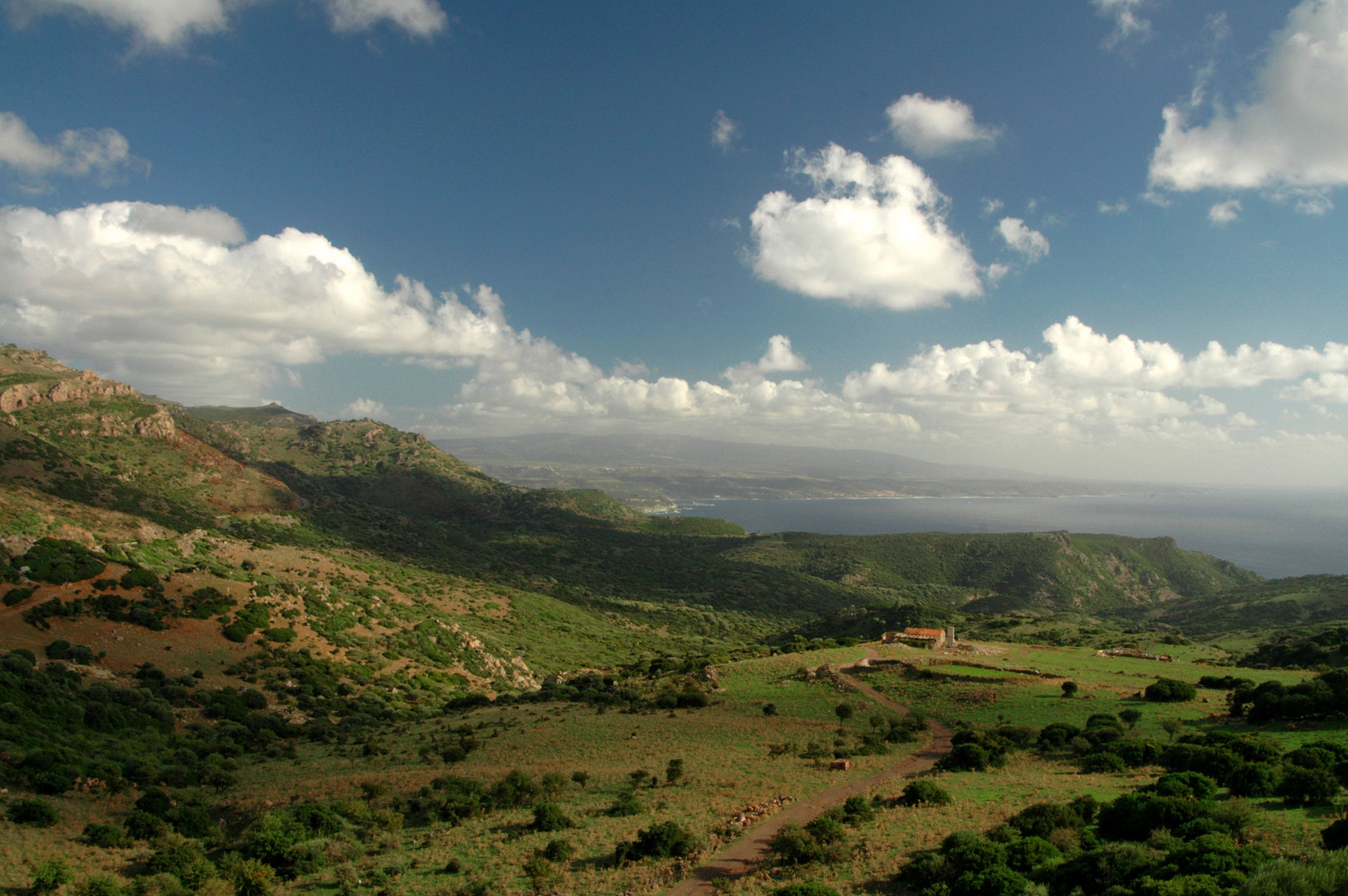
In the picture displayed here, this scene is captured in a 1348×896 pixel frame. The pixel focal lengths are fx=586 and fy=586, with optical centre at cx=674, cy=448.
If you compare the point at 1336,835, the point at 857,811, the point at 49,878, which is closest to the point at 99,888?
the point at 49,878

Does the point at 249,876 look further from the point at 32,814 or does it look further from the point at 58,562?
the point at 58,562

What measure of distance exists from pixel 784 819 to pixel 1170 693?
912 inches

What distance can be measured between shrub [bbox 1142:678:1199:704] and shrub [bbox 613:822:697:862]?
2648 cm

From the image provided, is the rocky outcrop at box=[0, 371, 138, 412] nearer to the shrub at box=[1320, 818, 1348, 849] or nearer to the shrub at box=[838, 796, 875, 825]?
the shrub at box=[838, 796, 875, 825]

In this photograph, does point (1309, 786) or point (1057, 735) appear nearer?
point (1309, 786)

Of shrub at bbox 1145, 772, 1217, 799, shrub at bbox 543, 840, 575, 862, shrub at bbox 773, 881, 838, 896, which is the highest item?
shrub at bbox 1145, 772, 1217, 799

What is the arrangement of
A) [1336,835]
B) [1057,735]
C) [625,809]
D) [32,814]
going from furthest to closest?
1. [1057,735]
2. [625,809]
3. [32,814]
4. [1336,835]

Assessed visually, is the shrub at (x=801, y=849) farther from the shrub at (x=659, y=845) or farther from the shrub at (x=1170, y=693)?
the shrub at (x=1170, y=693)

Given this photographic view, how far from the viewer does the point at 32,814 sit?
1631cm

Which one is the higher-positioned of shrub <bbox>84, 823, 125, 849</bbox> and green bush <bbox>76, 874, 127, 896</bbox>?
green bush <bbox>76, 874, 127, 896</bbox>

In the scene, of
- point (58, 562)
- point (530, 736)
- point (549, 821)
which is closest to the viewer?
point (549, 821)

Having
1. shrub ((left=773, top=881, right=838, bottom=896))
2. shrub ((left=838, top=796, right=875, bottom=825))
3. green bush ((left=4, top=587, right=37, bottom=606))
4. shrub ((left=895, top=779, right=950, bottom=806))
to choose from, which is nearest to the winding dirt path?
shrub ((left=838, top=796, right=875, bottom=825))

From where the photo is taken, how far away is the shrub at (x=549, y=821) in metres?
17.8

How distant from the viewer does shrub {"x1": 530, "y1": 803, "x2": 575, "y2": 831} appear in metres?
17.8
